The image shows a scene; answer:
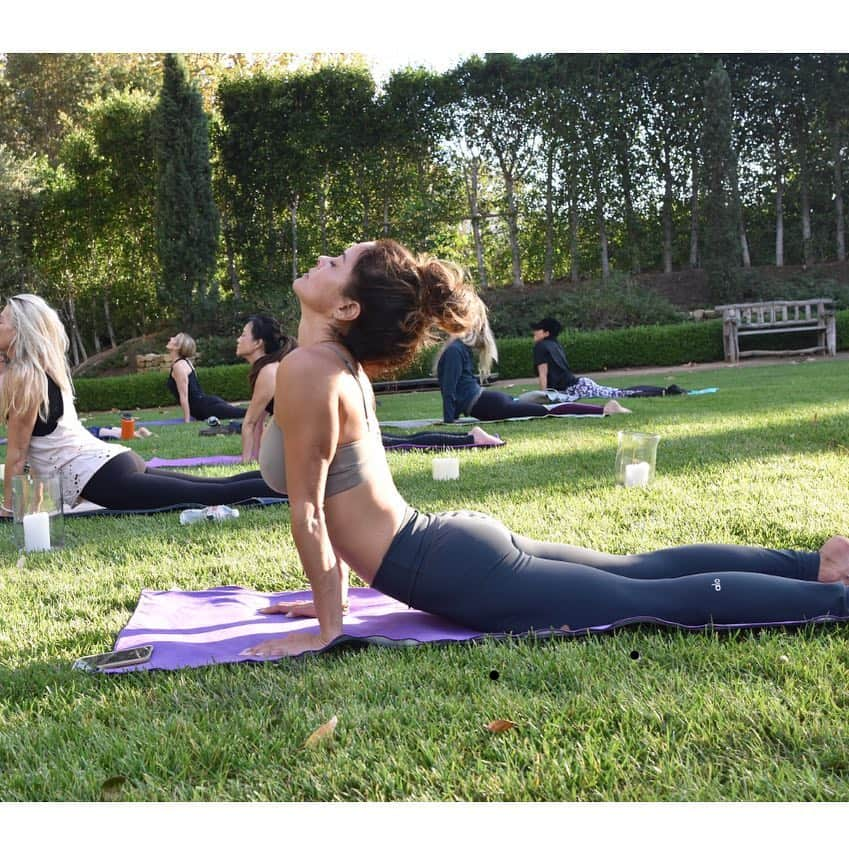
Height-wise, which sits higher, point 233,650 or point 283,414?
point 283,414

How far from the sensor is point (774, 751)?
6.73 ft

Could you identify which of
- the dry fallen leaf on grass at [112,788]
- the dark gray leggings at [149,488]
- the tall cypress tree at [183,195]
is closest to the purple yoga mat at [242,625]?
the dry fallen leaf on grass at [112,788]

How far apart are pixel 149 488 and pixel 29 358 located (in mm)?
1109

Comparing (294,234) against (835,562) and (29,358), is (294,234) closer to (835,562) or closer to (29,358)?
(29,358)

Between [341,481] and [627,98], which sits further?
[627,98]

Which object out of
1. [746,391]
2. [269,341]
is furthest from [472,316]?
[746,391]

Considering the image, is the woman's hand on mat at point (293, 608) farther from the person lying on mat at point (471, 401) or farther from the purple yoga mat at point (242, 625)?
the person lying on mat at point (471, 401)

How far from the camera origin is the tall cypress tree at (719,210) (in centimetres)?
2333

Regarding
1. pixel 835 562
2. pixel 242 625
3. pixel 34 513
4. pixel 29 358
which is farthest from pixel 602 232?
pixel 242 625

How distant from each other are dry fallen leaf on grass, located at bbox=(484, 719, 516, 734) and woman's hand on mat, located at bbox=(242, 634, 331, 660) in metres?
0.78

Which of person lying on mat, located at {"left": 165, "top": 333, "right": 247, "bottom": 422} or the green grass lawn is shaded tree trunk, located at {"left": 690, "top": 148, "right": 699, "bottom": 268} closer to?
person lying on mat, located at {"left": 165, "top": 333, "right": 247, "bottom": 422}

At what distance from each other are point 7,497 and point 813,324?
1977 cm
